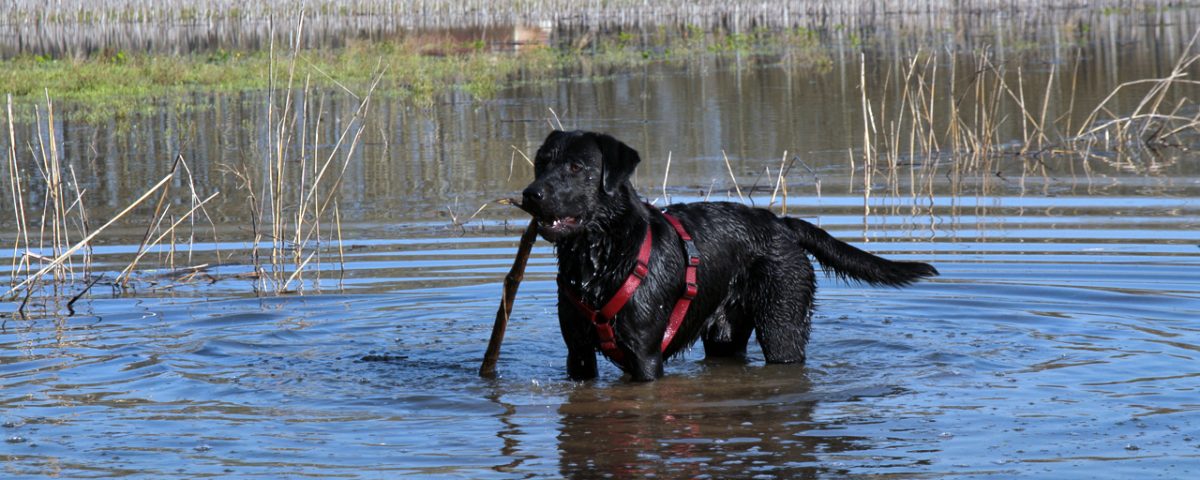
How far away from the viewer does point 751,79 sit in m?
26.4

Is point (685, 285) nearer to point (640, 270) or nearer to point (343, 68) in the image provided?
point (640, 270)

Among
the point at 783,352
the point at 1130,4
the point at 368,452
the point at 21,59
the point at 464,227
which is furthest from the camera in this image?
the point at 1130,4

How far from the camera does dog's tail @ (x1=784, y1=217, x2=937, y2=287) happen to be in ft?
24.7

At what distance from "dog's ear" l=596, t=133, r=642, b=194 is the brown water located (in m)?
1.13

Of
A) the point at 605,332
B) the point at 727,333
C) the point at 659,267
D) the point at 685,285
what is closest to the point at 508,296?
the point at 605,332

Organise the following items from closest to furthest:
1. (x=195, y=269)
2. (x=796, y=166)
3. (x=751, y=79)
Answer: (x=195, y=269)
(x=796, y=166)
(x=751, y=79)

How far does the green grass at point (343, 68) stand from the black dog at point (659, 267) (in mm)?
14223

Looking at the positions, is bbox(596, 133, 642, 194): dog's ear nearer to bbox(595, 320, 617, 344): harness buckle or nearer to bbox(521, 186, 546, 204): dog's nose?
bbox(521, 186, 546, 204): dog's nose

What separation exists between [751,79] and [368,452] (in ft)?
69.8

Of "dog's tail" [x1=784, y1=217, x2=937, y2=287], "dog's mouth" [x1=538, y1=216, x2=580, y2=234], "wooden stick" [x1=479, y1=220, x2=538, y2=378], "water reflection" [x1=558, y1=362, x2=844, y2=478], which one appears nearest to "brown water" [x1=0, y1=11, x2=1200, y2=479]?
"water reflection" [x1=558, y1=362, x2=844, y2=478]

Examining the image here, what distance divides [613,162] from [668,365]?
5.75 feet

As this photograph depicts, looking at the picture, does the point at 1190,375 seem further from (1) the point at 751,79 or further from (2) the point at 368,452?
(1) the point at 751,79

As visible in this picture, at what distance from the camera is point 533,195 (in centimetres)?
615

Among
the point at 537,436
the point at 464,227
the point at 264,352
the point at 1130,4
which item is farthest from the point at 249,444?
the point at 1130,4
